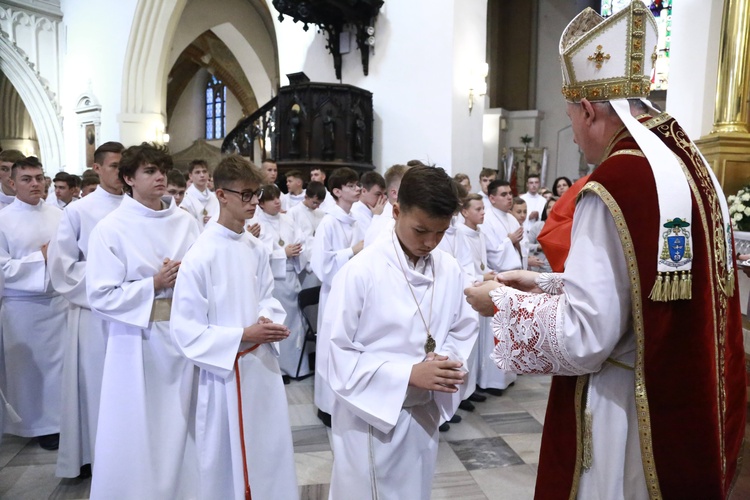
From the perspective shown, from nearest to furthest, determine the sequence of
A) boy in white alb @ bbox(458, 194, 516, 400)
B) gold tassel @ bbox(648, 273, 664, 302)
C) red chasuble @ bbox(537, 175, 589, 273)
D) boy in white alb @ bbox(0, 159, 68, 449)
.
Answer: gold tassel @ bbox(648, 273, 664, 302) < red chasuble @ bbox(537, 175, 589, 273) < boy in white alb @ bbox(0, 159, 68, 449) < boy in white alb @ bbox(458, 194, 516, 400)

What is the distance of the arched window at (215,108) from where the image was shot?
78.4 feet

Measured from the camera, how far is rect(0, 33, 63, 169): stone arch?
51.3ft

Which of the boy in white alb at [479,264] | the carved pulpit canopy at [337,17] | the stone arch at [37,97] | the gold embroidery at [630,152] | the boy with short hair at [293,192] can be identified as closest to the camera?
the gold embroidery at [630,152]

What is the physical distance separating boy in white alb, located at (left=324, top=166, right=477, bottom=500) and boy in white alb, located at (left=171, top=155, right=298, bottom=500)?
1.84ft

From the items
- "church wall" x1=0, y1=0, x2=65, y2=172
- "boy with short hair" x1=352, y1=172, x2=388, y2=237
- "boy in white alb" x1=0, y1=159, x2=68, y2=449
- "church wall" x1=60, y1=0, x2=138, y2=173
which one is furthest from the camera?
"church wall" x1=0, y1=0, x2=65, y2=172

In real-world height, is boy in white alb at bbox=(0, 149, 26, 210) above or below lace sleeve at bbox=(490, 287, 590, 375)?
above

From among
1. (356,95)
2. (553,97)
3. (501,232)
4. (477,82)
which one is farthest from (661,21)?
(501,232)

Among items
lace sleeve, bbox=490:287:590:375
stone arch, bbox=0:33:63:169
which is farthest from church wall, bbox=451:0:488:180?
stone arch, bbox=0:33:63:169

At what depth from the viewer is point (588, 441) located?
1575 millimetres

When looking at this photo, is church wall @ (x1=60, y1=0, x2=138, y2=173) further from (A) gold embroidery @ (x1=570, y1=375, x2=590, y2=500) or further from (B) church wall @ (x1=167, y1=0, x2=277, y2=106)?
(A) gold embroidery @ (x1=570, y1=375, x2=590, y2=500)

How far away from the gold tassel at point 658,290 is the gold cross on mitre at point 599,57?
0.68 m

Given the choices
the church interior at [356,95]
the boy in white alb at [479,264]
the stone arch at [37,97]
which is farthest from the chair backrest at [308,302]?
the stone arch at [37,97]

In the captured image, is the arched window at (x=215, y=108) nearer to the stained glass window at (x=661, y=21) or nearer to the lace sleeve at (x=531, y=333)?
the stained glass window at (x=661, y=21)

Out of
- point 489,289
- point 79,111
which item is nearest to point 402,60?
point 489,289
